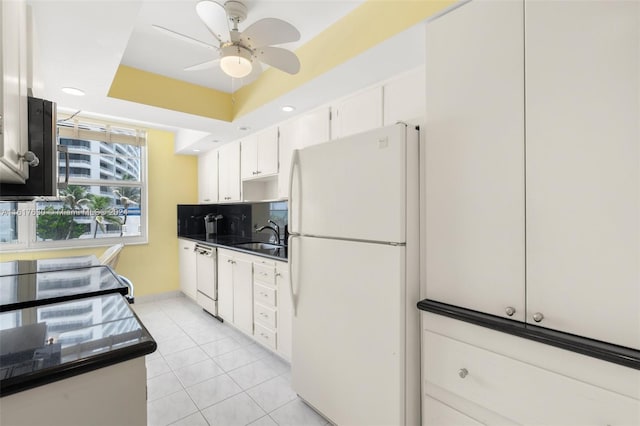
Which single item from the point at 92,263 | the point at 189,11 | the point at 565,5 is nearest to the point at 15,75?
the point at 189,11

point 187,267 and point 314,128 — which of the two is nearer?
point 314,128

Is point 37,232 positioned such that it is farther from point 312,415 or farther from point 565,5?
point 565,5

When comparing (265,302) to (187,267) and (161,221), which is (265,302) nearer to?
(187,267)

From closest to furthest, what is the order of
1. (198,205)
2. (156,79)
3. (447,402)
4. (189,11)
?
(447,402)
(189,11)
(156,79)
(198,205)

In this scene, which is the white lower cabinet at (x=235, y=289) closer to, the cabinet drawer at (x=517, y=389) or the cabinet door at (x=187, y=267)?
the cabinet door at (x=187, y=267)

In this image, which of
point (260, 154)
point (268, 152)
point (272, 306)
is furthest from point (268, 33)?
point (272, 306)

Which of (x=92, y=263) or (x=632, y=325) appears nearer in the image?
(x=632, y=325)

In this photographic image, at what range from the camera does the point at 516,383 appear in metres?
1.11

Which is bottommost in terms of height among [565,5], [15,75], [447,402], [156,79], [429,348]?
[447,402]

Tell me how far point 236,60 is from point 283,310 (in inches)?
73.2

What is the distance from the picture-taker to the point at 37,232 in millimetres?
3496

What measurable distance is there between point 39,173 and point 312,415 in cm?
202

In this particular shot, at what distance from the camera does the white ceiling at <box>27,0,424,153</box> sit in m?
1.47

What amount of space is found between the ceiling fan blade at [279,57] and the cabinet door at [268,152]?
123 centimetres
